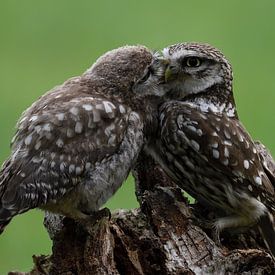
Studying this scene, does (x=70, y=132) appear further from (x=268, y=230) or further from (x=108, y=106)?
(x=268, y=230)

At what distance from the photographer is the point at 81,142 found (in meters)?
6.68

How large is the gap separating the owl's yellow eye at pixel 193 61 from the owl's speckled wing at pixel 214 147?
0.21 m

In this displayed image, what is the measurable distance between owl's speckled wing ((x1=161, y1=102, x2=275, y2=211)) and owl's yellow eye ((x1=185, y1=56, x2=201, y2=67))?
210 mm

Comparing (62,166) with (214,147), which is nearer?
(62,166)

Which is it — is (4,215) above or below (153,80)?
below

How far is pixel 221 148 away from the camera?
23.5 ft

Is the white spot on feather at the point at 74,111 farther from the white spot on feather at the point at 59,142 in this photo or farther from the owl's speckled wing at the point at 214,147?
the owl's speckled wing at the point at 214,147

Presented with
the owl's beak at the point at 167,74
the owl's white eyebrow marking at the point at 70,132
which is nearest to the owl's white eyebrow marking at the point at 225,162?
the owl's beak at the point at 167,74

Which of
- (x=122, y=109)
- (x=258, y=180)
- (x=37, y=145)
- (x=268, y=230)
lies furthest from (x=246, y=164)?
(x=37, y=145)

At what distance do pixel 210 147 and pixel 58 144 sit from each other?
0.93m

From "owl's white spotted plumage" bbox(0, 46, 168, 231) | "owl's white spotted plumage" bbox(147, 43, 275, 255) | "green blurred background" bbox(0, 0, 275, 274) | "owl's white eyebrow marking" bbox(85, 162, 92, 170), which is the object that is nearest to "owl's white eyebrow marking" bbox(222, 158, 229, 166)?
"owl's white spotted plumage" bbox(147, 43, 275, 255)

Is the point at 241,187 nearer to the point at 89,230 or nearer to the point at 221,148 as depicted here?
the point at 221,148

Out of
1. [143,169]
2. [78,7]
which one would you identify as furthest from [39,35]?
[143,169]

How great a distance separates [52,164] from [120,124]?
Result: 47 cm
